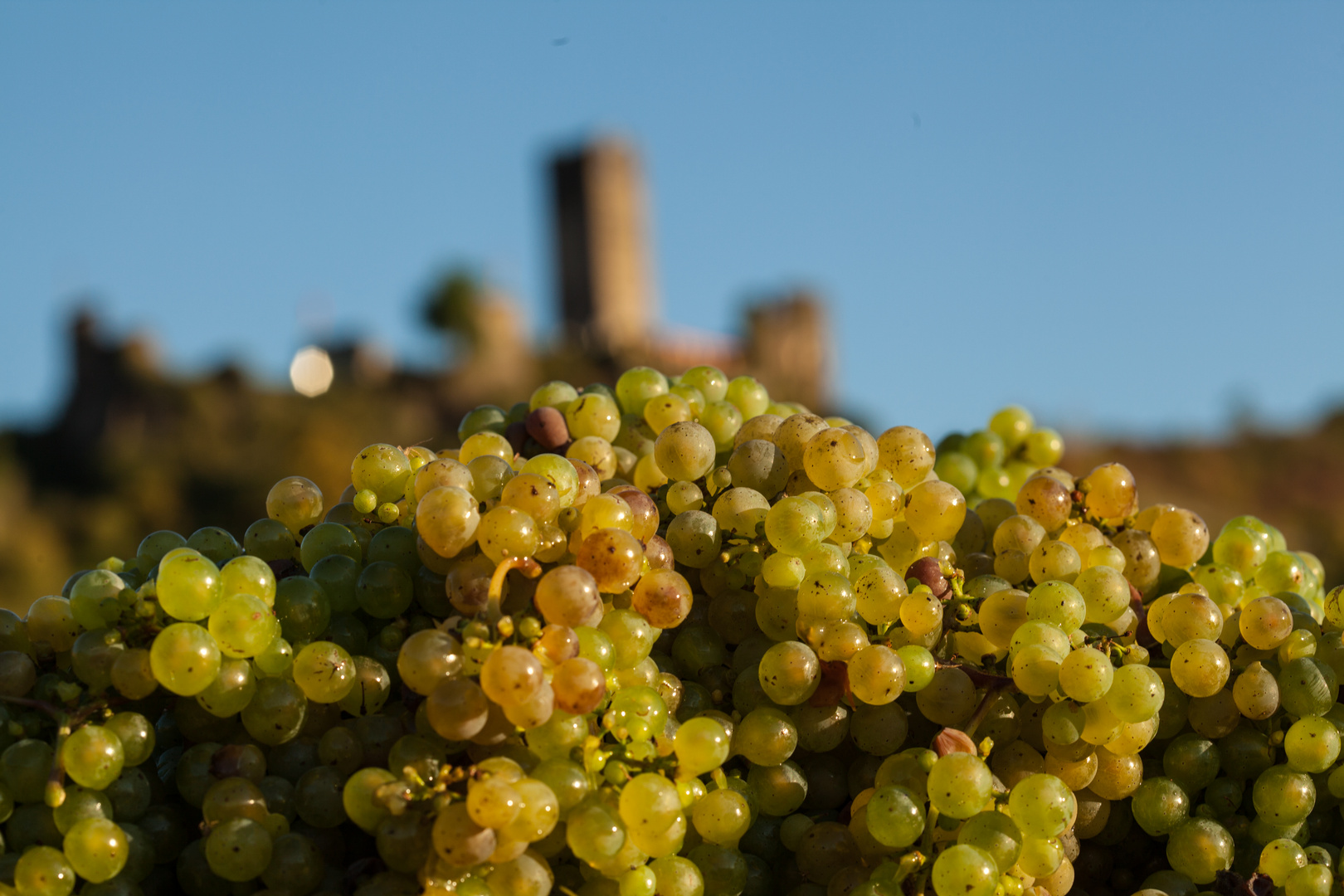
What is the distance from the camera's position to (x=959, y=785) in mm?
938

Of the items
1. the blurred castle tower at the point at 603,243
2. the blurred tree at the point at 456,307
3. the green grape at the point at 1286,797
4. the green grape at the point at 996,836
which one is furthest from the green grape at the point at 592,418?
the blurred castle tower at the point at 603,243

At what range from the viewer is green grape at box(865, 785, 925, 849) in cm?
93

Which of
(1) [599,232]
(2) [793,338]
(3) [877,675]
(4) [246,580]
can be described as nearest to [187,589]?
(4) [246,580]

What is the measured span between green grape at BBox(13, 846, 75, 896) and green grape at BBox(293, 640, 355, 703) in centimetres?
20

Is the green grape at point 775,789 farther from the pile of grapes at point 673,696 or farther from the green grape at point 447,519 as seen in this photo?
the green grape at point 447,519

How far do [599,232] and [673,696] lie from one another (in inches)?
1338

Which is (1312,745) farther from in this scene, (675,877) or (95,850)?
(95,850)

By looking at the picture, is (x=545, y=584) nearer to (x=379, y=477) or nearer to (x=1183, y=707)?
(x=379, y=477)

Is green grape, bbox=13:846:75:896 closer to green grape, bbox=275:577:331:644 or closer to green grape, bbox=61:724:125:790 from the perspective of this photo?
green grape, bbox=61:724:125:790

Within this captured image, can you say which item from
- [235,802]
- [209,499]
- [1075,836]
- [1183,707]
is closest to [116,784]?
[235,802]

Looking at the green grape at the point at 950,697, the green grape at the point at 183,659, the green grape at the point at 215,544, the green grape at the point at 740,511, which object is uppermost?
the green grape at the point at 740,511

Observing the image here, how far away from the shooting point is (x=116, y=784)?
2.98 feet

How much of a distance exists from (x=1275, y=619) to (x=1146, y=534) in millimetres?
158

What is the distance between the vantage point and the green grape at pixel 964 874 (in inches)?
35.6
